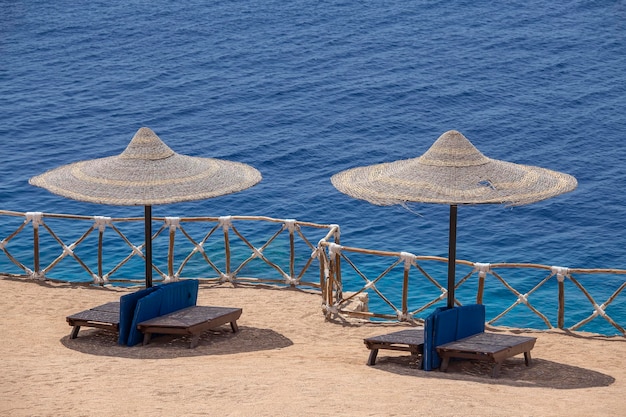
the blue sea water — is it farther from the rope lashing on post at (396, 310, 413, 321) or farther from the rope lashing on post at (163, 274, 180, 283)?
the rope lashing on post at (396, 310, 413, 321)

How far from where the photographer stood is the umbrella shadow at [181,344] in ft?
41.9

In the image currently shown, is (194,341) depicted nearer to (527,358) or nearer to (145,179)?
(145,179)

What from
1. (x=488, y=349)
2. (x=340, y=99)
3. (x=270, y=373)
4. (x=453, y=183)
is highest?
(x=340, y=99)

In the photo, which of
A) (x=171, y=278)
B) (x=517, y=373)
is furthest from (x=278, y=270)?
(x=517, y=373)

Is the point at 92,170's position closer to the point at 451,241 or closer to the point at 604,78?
the point at 451,241

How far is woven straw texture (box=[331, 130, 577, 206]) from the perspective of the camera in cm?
1190

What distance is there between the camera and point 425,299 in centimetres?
1964

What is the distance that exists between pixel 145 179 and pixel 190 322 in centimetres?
194

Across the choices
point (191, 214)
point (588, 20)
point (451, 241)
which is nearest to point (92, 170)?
point (451, 241)

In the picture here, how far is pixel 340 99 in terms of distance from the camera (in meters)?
32.6

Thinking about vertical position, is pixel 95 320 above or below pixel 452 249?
below

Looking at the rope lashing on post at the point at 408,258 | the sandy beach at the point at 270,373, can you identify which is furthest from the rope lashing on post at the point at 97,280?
the rope lashing on post at the point at 408,258

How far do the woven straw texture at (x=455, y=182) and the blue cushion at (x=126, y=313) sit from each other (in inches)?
119

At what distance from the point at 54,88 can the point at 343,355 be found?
977 inches
